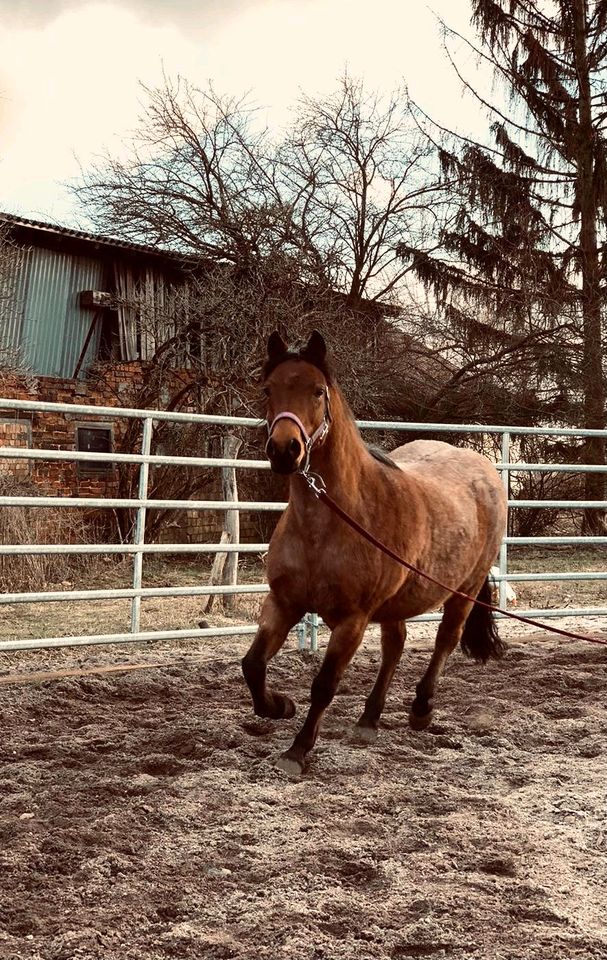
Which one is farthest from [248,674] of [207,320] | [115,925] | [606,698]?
[207,320]

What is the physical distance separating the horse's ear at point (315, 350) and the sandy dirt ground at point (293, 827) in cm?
154

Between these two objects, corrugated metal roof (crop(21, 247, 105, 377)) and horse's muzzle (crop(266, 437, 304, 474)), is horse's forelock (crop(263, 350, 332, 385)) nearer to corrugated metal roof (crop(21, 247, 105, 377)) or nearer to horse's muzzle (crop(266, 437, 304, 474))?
horse's muzzle (crop(266, 437, 304, 474))

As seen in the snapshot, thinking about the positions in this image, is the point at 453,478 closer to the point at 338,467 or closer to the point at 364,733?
the point at 338,467

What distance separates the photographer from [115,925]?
218 centimetres

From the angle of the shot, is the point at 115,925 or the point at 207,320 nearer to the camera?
the point at 115,925

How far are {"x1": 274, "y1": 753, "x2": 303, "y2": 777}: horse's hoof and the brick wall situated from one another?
10113mm

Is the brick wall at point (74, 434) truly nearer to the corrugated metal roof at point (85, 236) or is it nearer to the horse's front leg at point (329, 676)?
the corrugated metal roof at point (85, 236)

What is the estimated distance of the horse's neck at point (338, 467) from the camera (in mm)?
3559

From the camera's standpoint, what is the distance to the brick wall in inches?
535

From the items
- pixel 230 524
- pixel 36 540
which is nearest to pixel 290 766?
pixel 230 524

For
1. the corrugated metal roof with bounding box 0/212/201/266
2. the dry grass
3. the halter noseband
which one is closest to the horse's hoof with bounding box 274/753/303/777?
the halter noseband

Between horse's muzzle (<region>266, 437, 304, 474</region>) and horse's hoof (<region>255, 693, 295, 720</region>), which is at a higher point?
horse's muzzle (<region>266, 437, 304, 474</region>)

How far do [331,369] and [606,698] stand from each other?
2.41 meters

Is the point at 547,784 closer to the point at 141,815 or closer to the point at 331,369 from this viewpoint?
the point at 141,815
